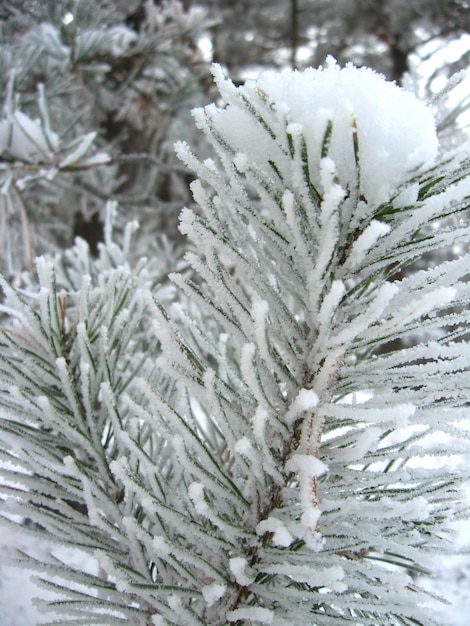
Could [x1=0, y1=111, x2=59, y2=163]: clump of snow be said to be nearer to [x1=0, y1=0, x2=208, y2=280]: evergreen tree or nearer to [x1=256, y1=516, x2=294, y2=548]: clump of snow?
[x1=0, y1=0, x2=208, y2=280]: evergreen tree

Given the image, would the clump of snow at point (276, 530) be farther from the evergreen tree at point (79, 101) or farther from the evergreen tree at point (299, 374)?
the evergreen tree at point (79, 101)

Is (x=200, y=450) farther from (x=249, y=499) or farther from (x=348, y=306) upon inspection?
(x=348, y=306)

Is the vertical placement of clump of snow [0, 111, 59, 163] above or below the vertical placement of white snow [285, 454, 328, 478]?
above

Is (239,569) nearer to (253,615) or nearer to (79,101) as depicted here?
(253,615)

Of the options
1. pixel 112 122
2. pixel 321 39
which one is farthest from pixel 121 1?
pixel 321 39

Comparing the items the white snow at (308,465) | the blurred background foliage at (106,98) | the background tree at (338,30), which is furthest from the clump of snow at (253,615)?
the background tree at (338,30)

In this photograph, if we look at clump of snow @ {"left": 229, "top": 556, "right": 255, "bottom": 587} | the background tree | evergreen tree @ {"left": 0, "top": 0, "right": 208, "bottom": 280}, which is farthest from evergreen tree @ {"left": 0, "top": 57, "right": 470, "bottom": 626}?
the background tree

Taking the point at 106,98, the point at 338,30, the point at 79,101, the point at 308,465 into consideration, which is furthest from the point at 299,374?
the point at 338,30
